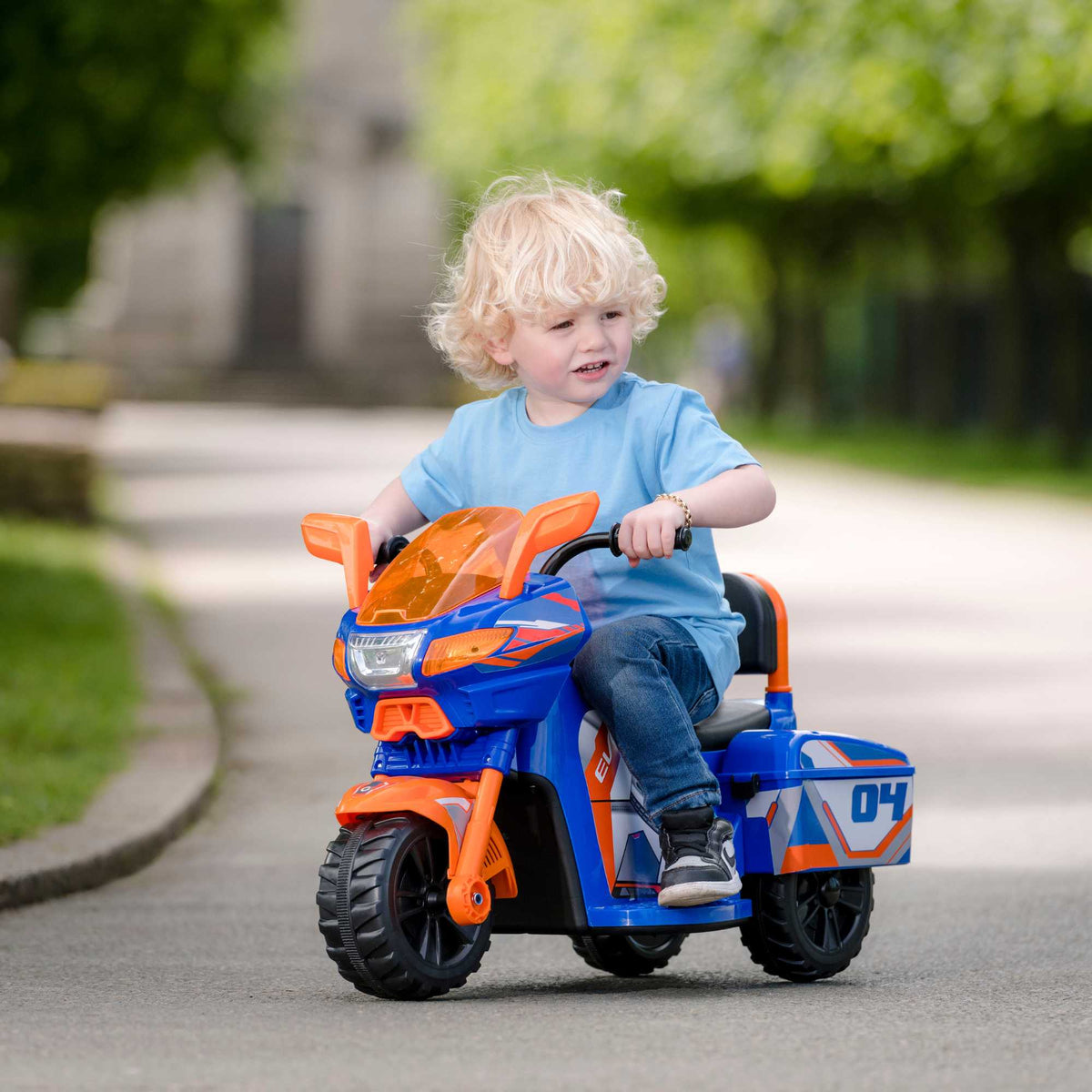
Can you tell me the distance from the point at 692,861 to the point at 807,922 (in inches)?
25.5

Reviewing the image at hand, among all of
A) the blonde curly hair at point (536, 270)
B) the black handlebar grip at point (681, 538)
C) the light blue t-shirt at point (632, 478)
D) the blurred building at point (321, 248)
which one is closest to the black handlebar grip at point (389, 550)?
the light blue t-shirt at point (632, 478)

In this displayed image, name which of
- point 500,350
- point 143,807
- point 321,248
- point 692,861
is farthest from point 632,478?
point 321,248

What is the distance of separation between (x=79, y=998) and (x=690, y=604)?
4.86 ft

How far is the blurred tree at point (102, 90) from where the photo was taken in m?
19.1

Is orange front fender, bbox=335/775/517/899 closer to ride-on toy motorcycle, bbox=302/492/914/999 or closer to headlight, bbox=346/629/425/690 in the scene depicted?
ride-on toy motorcycle, bbox=302/492/914/999

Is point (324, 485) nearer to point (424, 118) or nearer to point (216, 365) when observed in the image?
point (424, 118)

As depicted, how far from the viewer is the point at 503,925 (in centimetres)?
455

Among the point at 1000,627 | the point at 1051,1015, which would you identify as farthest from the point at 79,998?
the point at 1000,627

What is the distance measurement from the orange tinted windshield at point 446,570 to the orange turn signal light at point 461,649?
0.26 feet

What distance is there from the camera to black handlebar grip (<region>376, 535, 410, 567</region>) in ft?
15.8

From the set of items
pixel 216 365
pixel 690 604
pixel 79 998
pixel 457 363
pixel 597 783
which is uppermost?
pixel 457 363

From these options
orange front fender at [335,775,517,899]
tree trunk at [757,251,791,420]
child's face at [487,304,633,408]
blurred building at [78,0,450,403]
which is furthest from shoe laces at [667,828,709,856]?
blurred building at [78,0,450,403]

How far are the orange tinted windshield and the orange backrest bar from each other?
2.59 feet

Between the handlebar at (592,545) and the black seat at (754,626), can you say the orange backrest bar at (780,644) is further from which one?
the handlebar at (592,545)
